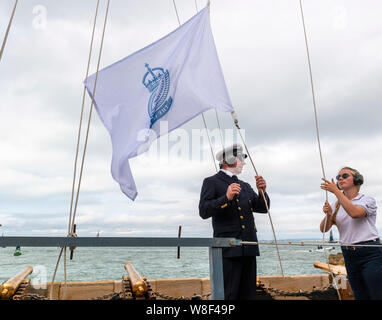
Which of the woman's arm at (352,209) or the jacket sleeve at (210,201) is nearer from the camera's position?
the woman's arm at (352,209)

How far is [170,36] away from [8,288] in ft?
11.8

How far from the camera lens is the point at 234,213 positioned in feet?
10.2

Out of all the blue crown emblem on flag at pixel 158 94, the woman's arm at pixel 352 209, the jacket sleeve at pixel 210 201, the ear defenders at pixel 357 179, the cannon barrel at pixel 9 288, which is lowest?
the cannon barrel at pixel 9 288

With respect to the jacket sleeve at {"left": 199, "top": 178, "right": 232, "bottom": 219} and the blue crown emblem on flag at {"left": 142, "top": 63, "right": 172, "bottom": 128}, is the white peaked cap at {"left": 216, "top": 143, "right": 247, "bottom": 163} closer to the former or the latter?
the jacket sleeve at {"left": 199, "top": 178, "right": 232, "bottom": 219}

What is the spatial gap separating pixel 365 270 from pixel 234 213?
3.77ft

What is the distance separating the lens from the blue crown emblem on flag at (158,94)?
3.79 metres

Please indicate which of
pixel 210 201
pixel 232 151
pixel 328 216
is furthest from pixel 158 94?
pixel 328 216

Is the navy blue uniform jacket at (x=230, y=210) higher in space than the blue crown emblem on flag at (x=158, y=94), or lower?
lower

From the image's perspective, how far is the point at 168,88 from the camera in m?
3.84

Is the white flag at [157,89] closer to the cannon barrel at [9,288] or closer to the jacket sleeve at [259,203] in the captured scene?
the jacket sleeve at [259,203]

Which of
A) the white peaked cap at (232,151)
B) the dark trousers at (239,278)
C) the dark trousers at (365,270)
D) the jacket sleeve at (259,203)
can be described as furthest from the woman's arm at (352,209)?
the white peaked cap at (232,151)

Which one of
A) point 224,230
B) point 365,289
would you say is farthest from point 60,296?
point 365,289

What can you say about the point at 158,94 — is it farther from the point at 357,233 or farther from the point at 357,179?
the point at 357,233
